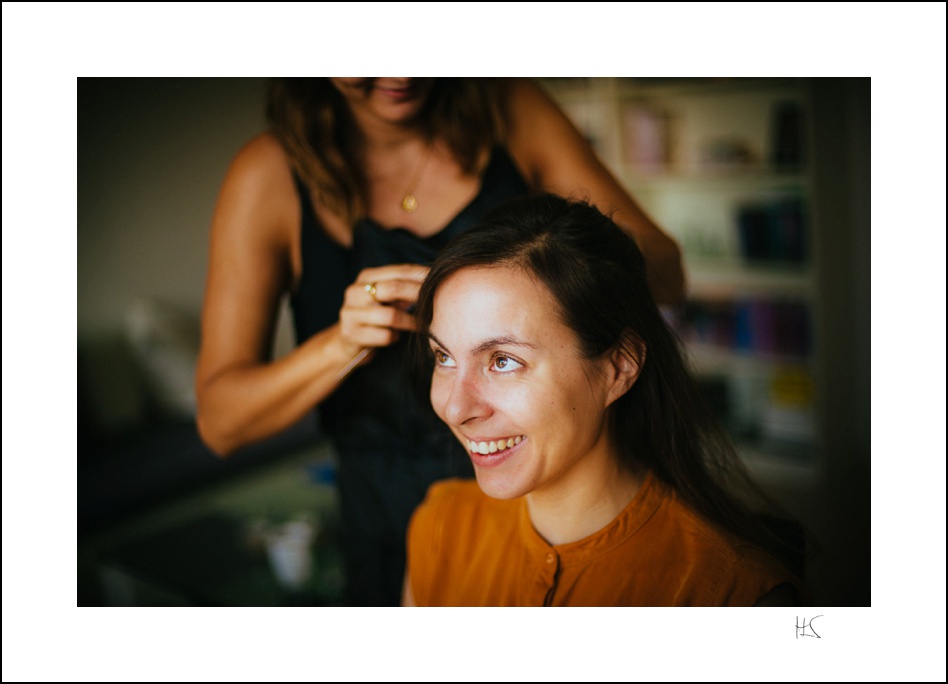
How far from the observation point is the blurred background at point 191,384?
1552 millimetres

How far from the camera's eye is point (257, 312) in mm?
1522

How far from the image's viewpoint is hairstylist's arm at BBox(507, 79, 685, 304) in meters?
1.49

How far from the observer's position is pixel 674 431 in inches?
55.1

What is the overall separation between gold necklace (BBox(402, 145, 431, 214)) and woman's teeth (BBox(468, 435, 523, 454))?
48cm

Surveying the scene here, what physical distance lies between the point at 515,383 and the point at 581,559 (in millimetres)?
370

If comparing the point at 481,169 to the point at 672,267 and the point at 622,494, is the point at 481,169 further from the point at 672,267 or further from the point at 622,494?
the point at 622,494

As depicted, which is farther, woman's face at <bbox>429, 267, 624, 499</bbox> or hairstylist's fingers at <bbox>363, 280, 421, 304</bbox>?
hairstylist's fingers at <bbox>363, 280, 421, 304</bbox>

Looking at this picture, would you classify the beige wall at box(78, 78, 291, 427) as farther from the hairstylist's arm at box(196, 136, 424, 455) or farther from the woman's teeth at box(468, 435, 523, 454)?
the woman's teeth at box(468, 435, 523, 454)

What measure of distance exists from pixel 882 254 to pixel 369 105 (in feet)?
3.62

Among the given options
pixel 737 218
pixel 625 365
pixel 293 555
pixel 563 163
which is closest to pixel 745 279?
pixel 737 218

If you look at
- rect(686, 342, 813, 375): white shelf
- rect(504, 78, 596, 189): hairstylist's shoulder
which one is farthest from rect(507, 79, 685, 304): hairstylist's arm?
rect(686, 342, 813, 375): white shelf

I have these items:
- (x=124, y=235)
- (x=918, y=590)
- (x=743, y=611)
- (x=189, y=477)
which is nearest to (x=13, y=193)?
(x=124, y=235)

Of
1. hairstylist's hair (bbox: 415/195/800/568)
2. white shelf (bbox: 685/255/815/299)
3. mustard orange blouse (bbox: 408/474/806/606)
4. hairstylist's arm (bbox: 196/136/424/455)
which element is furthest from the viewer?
white shelf (bbox: 685/255/815/299)
